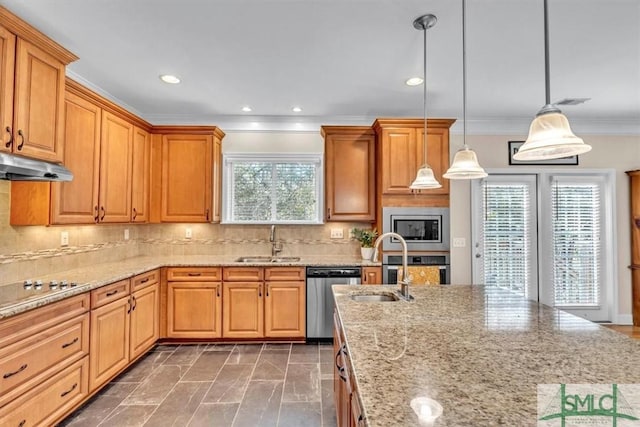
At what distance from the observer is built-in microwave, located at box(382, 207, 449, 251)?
3.59 metres

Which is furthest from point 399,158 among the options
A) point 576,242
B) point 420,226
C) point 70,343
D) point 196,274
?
point 70,343

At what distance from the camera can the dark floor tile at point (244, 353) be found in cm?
316

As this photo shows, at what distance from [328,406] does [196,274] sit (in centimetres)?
194

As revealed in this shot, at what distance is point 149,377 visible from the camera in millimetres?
2836

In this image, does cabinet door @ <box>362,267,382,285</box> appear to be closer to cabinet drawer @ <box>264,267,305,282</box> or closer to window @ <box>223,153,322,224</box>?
cabinet drawer @ <box>264,267,305,282</box>

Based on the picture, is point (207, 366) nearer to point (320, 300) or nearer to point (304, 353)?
point (304, 353)

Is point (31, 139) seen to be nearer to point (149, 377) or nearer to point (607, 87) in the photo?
point (149, 377)

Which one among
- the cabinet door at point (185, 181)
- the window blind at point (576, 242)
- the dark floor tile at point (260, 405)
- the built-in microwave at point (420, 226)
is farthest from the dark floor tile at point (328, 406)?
the window blind at point (576, 242)

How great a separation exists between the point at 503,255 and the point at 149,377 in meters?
4.15

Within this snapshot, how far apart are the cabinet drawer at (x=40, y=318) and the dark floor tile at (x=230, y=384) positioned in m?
1.14

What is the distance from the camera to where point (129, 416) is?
7.48 ft

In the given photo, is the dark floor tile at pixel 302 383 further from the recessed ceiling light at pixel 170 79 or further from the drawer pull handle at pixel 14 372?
the recessed ceiling light at pixel 170 79

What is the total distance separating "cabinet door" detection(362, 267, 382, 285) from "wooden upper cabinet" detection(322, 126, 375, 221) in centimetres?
65

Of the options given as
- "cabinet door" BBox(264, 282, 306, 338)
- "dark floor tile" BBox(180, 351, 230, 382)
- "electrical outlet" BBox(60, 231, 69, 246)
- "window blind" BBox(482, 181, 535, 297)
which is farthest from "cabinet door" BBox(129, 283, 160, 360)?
"window blind" BBox(482, 181, 535, 297)
